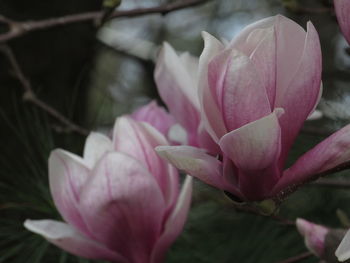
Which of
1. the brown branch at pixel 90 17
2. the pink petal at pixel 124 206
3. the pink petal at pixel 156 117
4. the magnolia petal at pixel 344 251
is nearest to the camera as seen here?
the magnolia petal at pixel 344 251

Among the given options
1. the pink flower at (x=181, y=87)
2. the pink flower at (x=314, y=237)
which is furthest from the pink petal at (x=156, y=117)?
the pink flower at (x=314, y=237)

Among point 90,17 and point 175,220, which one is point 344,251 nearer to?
point 175,220

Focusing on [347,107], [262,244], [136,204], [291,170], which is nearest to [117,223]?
[136,204]

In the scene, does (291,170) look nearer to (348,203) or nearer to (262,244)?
(262,244)

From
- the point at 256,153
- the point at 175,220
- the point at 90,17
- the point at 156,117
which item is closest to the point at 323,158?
the point at 256,153

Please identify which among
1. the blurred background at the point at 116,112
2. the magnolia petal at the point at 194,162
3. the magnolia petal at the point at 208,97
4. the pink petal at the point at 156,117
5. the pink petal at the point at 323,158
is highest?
the magnolia petal at the point at 208,97

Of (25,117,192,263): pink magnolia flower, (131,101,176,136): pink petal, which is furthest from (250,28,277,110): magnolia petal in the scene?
(131,101,176,136): pink petal

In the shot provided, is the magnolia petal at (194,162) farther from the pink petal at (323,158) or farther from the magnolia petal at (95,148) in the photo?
the magnolia petal at (95,148)

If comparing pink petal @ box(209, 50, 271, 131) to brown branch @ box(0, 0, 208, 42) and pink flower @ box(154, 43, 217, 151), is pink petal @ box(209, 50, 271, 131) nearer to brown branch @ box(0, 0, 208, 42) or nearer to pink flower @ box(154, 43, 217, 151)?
pink flower @ box(154, 43, 217, 151)
